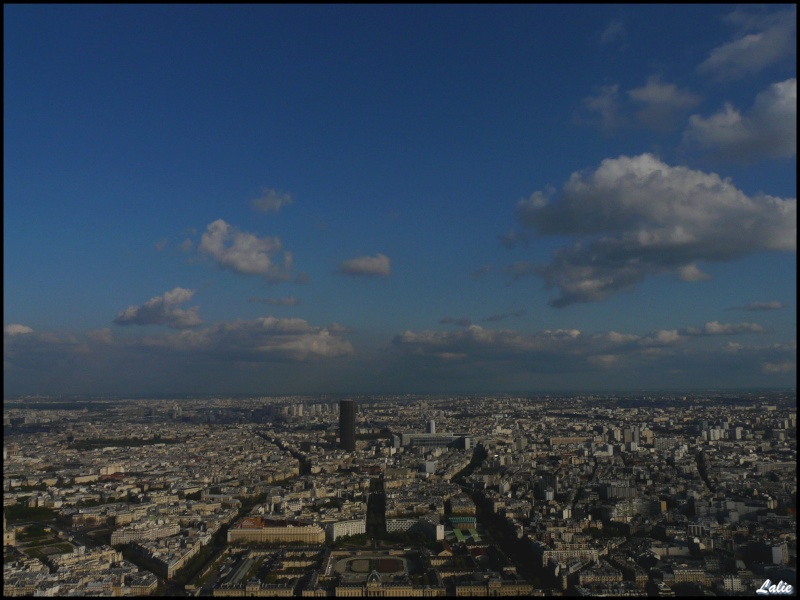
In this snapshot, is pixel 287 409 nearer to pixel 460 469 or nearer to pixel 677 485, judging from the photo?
pixel 460 469
